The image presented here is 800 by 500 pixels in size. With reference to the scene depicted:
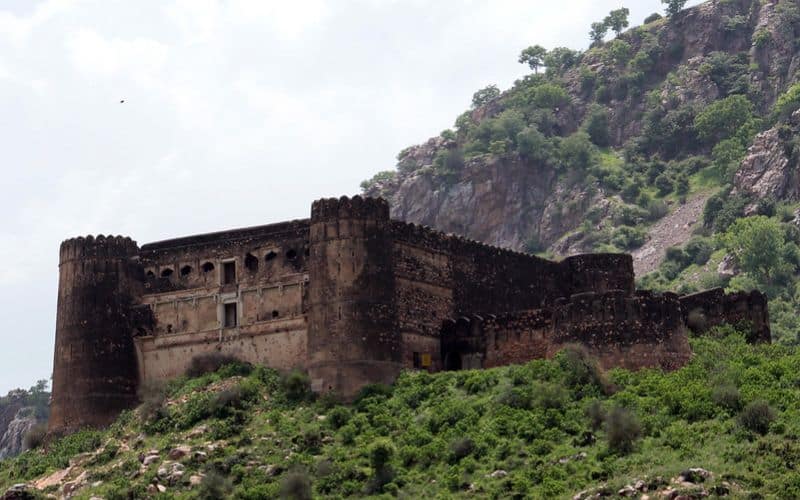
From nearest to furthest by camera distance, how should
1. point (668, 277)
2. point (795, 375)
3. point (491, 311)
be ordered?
1. point (795, 375)
2. point (491, 311)
3. point (668, 277)

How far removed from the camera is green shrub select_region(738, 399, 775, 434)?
51.2 meters

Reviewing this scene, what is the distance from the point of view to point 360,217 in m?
62.1

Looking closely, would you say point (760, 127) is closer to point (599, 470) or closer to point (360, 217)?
point (360, 217)

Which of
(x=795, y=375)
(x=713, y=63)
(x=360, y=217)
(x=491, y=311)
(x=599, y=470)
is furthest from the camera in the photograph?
(x=713, y=63)

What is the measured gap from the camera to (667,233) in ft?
411

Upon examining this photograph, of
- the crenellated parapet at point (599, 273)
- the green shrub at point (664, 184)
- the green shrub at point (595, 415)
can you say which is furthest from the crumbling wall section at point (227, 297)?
the green shrub at point (664, 184)

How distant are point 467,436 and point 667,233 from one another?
72.2m

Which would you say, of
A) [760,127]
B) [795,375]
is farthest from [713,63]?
[795,375]

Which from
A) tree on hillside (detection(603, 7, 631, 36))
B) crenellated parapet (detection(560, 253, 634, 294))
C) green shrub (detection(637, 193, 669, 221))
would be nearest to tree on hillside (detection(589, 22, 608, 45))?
tree on hillside (detection(603, 7, 631, 36))

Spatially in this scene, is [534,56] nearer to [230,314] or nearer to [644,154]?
[644,154]

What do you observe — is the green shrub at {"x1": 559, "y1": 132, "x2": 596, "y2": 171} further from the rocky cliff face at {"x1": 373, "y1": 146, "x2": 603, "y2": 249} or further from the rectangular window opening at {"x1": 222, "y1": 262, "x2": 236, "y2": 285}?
the rectangular window opening at {"x1": 222, "y1": 262, "x2": 236, "y2": 285}

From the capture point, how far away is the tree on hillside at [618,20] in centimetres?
16488

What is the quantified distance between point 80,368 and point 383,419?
12225mm

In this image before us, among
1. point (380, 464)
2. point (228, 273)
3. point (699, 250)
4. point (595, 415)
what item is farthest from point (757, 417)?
point (699, 250)
